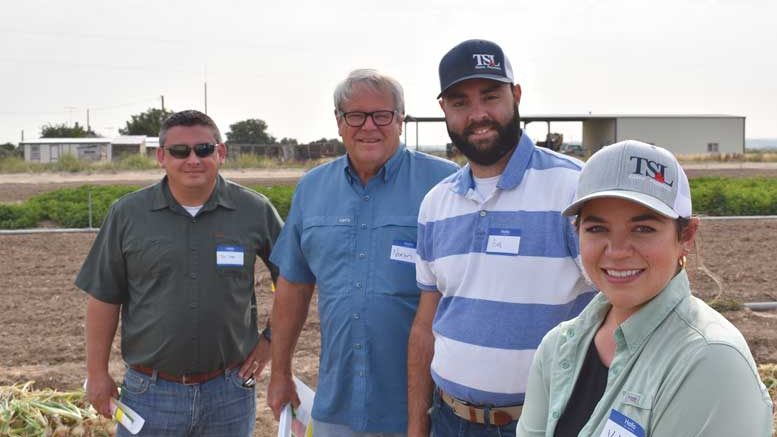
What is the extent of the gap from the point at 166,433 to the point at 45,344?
178 inches

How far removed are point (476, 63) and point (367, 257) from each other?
0.93 m

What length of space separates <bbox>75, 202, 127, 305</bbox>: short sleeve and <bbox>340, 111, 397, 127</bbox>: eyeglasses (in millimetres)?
1282

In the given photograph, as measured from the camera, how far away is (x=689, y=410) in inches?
59.0

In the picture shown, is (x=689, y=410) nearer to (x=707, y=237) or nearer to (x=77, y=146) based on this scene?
(x=707, y=237)

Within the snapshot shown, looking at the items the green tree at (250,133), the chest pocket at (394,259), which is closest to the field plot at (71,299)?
the chest pocket at (394,259)

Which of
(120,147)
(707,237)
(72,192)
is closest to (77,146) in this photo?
(120,147)

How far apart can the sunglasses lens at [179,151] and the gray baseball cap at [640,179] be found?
7.87 feet

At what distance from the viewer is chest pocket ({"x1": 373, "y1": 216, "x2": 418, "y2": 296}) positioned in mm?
3160

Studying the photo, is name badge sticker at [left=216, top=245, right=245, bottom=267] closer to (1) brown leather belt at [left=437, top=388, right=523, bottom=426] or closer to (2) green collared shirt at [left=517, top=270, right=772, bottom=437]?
(1) brown leather belt at [left=437, top=388, right=523, bottom=426]

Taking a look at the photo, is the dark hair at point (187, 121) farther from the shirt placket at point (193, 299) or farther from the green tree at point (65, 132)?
the green tree at point (65, 132)

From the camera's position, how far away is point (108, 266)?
146 inches

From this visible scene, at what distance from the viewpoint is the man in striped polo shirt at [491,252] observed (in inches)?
102

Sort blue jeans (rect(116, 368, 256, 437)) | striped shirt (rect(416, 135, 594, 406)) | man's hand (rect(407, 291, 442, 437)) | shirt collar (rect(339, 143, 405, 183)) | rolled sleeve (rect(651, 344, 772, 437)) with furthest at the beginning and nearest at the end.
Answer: blue jeans (rect(116, 368, 256, 437)) < shirt collar (rect(339, 143, 405, 183)) < man's hand (rect(407, 291, 442, 437)) < striped shirt (rect(416, 135, 594, 406)) < rolled sleeve (rect(651, 344, 772, 437))

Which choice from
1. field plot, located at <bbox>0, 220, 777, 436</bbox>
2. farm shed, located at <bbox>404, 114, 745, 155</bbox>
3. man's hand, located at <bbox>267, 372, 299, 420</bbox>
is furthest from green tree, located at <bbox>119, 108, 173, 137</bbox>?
man's hand, located at <bbox>267, 372, 299, 420</bbox>
